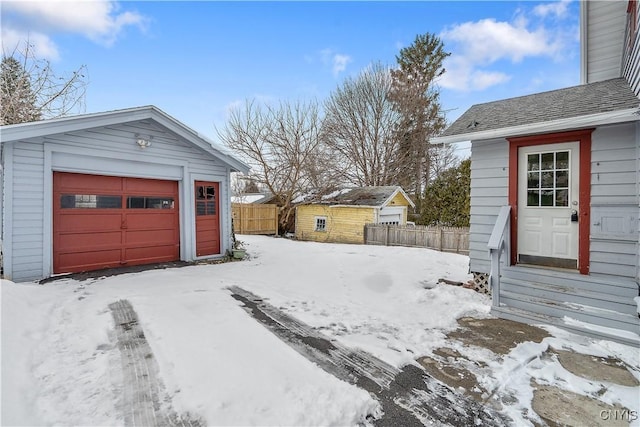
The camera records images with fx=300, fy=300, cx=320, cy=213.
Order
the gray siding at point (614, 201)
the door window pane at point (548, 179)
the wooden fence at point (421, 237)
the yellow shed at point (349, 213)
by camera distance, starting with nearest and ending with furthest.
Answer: the gray siding at point (614, 201)
the door window pane at point (548, 179)
the wooden fence at point (421, 237)
the yellow shed at point (349, 213)

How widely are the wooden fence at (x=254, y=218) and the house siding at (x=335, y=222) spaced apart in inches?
58.7

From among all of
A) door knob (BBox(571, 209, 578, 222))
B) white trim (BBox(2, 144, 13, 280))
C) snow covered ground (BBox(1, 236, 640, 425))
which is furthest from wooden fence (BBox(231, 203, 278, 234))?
door knob (BBox(571, 209, 578, 222))

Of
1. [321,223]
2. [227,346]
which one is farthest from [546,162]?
[321,223]

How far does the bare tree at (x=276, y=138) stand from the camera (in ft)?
53.6

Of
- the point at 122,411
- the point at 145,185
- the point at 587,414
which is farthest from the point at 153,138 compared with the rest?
the point at 587,414

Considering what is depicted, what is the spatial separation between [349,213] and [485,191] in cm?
1055

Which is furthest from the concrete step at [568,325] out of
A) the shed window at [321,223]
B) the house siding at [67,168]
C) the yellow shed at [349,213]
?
the shed window at [321,223]

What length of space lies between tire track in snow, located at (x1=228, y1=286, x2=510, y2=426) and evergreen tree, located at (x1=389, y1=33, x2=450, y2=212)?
19.4m

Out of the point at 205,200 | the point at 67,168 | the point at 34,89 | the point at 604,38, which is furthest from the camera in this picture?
the point at 34,89

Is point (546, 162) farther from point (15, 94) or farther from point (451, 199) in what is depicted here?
point (15, 94)

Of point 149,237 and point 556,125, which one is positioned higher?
point 556,125

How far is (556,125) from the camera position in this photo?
4.38 metres

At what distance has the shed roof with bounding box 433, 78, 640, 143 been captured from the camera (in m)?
4.20

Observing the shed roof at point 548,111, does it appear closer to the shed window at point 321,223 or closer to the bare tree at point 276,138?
the shed window at point 321,223
